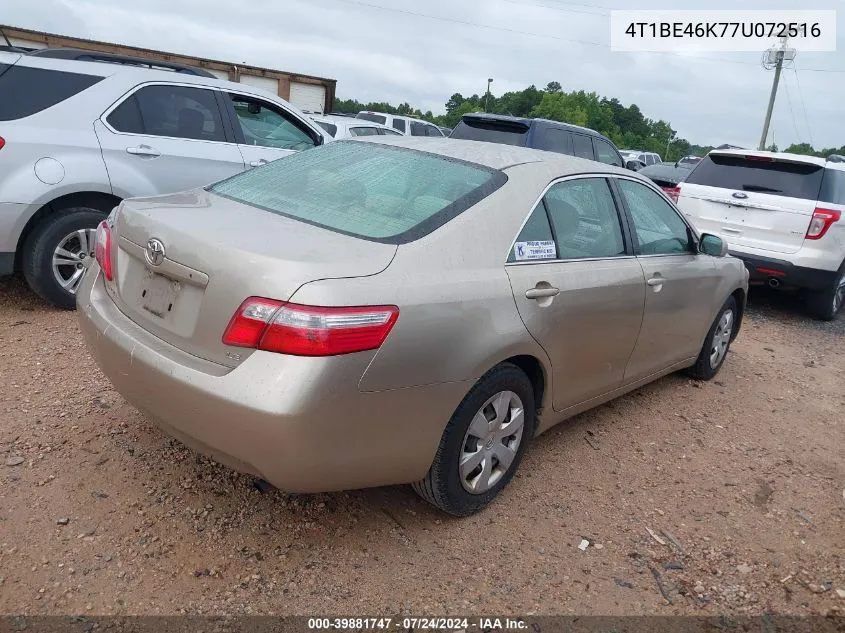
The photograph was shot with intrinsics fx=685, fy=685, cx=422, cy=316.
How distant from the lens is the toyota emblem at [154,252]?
2.57 meters

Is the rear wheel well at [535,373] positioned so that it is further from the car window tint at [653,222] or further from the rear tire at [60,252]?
the rear tire at [60,252]

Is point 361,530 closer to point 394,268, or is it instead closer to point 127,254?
point 394,268

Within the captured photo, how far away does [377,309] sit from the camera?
2344mm

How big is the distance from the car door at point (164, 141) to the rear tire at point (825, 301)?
6135 millimetres

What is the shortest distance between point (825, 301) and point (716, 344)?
3175 millimetres

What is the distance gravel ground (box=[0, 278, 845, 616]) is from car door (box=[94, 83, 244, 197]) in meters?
1.52

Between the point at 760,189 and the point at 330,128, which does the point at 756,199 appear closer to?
the point at 760,189

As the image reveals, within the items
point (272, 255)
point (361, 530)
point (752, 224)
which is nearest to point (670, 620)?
point (361, 530)

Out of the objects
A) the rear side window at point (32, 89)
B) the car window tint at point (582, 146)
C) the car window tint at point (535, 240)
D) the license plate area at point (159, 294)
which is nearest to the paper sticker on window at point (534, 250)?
the car window tint at point (535, 240)

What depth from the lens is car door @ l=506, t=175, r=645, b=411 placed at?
302 cm

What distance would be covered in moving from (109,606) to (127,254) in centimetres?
133

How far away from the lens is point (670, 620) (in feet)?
8.57

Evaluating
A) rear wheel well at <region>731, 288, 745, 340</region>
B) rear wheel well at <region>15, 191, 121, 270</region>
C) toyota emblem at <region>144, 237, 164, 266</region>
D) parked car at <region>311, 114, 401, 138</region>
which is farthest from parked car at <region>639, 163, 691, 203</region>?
toyota emblem at <region>144, 237, 164, 266</region>

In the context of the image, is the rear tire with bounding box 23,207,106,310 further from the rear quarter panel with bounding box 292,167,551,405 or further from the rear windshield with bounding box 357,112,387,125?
the rear windshield with bounding box 357,112,387,125
